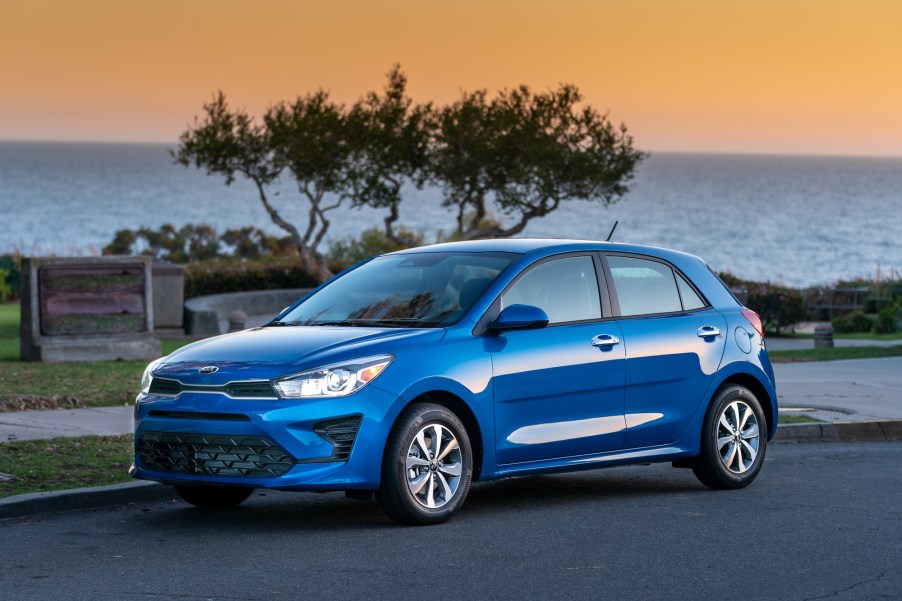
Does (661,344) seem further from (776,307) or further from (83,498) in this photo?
(776,307)

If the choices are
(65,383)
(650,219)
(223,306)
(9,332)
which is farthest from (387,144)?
(650,219)

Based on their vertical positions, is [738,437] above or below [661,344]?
below

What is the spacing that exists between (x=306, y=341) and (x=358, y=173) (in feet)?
98.1

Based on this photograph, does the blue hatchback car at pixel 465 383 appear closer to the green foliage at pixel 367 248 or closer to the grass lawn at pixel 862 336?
the grass lawn at pixel 862 336

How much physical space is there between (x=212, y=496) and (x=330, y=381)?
1586 millimetres

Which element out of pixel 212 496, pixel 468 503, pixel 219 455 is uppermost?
pixel 219 455

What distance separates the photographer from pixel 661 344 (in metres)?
9.68

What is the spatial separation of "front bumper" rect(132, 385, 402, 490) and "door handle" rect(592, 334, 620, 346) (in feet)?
5.43

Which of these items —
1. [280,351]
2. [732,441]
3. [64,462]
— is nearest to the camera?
[280,351]

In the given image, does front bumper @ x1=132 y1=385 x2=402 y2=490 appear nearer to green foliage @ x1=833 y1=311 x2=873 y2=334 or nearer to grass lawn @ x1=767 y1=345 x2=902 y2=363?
grass lawn @ x1=767 y1=345 x2=902 y2=363

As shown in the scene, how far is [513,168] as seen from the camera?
3772 centimetres

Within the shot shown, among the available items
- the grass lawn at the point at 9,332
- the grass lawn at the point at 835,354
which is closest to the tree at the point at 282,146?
the grass lawn at the point at 9,332

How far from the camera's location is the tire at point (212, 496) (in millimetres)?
9125

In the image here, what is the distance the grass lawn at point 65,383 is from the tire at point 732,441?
253 inches
